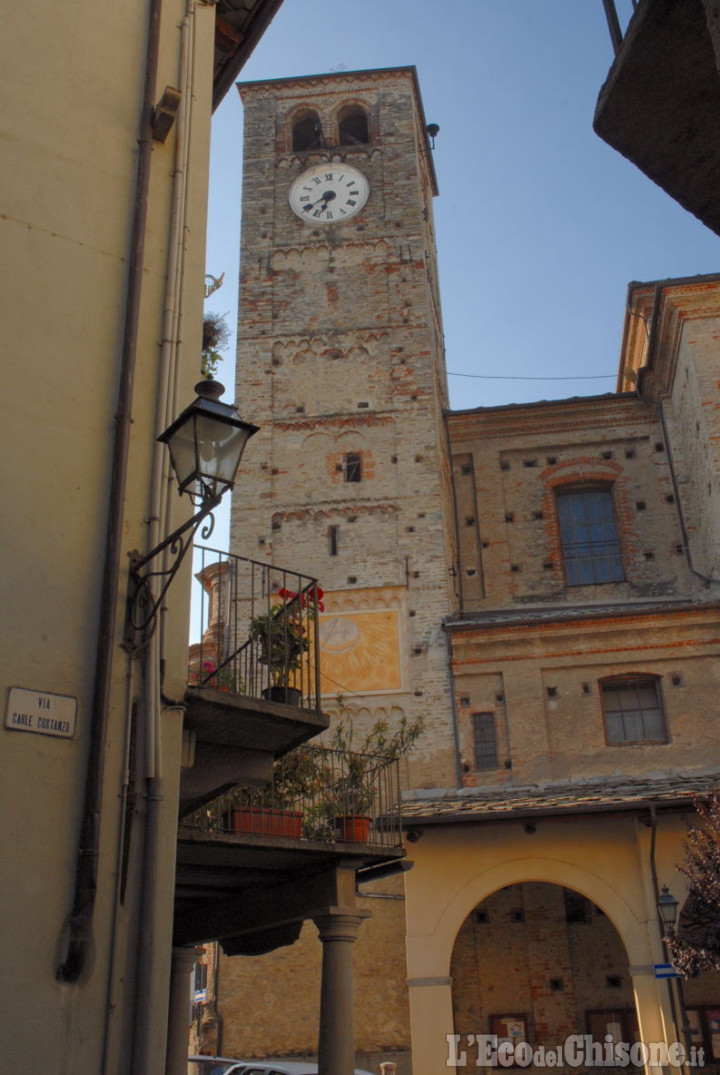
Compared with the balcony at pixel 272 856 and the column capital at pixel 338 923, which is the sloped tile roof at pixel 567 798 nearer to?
the balcony at pixel 272 856

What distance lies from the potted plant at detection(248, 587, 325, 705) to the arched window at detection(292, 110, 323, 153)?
20.6 metres

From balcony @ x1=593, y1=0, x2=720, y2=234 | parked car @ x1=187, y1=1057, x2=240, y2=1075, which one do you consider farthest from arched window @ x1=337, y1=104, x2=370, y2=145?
balcony @ x1=593, y1=0, x2=720, y2=234

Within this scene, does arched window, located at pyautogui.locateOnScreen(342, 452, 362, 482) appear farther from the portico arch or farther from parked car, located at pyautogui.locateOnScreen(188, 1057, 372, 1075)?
parked car, located at pyautogui.locateOnScreen(188, 1057, 372, 1075)

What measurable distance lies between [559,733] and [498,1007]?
4.53m

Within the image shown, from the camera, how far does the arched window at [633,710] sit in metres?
18.0

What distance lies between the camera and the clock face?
80.0ft

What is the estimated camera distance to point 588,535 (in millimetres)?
21844

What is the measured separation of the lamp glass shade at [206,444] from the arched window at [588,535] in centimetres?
1687

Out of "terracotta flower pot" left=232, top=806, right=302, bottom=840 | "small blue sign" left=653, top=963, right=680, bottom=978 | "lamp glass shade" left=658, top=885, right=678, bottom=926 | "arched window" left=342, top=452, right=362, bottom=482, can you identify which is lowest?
"small blue sign" left=653, top=963, right=680, bottom=978

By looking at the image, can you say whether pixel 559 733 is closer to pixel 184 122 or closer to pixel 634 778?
pixel 634 778

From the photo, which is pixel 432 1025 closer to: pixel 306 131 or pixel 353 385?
pixel 353 385

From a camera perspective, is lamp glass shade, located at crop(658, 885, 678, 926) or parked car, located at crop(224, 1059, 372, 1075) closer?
parked car, located at crop(224, 1059, 372, 1075)

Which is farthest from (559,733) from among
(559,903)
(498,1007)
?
(498,1007)

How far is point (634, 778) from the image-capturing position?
16922mm
